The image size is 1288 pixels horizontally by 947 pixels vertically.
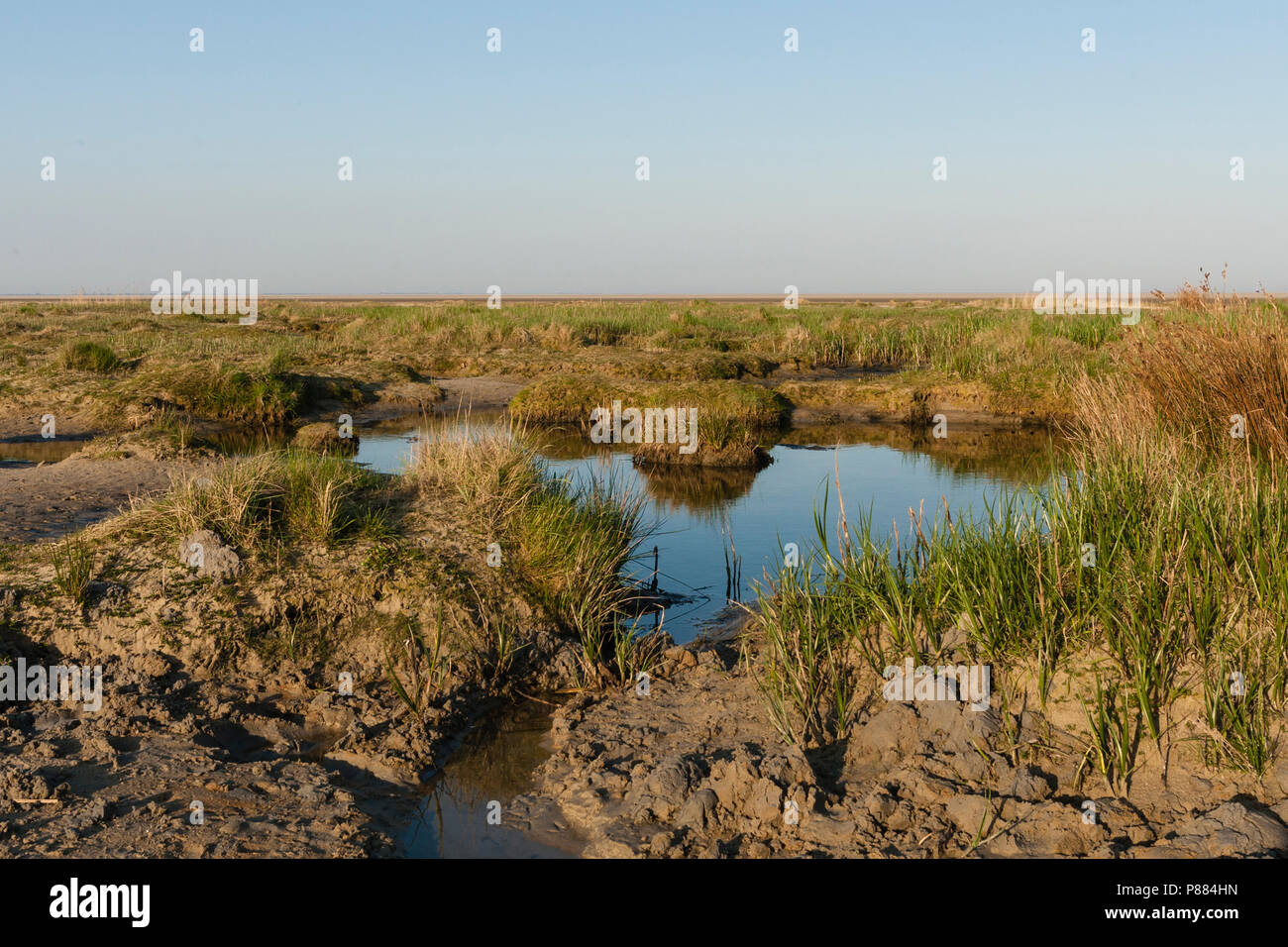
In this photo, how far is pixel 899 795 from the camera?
4141 mm

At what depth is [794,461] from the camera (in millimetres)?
13703

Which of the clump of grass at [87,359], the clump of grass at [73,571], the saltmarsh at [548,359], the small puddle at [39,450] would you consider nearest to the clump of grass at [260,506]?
the clump of grass at [73,571]

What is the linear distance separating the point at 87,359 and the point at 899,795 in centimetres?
1915

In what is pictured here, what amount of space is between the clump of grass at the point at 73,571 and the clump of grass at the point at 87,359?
14373 millimetres

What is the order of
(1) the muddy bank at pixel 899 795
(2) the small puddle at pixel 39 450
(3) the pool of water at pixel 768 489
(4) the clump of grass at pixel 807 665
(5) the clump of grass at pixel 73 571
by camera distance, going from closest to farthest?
(1) the muddy bank at pixel 899 795
(4) the clump of grass at pixel 807 665
(5) the clump of grass at pixel 73 571
(3) the pool of water at pixel 768 489
(2) the small puddle at pixel 39 450

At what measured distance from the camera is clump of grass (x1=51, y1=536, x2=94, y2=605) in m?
5.71

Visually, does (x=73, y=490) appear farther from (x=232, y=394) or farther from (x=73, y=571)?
(x=232, y=394)

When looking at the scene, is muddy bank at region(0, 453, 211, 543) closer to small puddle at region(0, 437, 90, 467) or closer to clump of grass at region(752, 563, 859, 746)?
small puddle at region(0, 437, 90, 467)

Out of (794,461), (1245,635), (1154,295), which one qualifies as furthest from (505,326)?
(1245,635)

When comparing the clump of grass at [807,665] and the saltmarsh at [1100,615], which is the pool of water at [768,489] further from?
the clump of grass at [807,665]

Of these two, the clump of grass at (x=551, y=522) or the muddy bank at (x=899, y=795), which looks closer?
the muddy bank at (x=899, y=795)

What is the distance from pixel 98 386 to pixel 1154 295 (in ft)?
52.2

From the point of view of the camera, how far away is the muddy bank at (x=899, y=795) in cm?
374

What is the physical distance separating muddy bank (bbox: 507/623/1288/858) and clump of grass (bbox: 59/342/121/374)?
57.3ft
